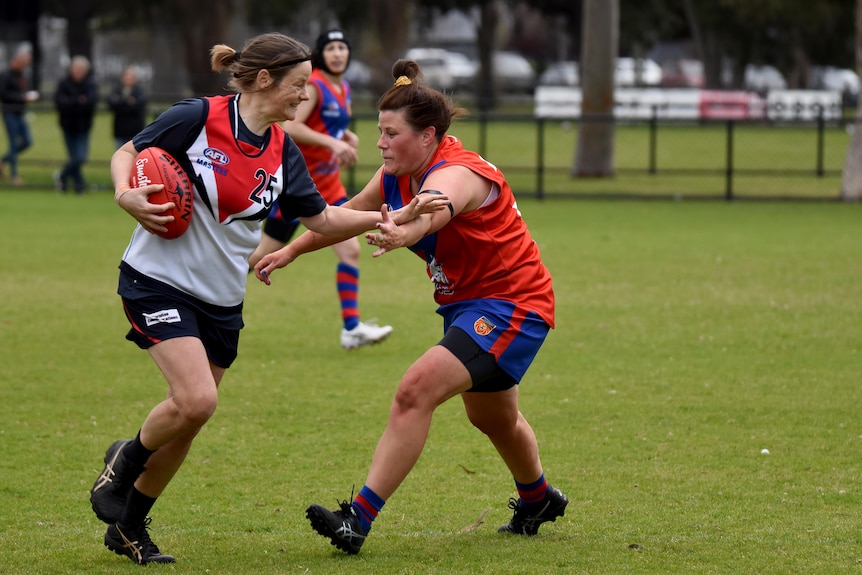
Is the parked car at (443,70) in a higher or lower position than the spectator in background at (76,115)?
lower

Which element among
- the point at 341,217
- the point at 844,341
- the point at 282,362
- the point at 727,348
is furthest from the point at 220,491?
the point at 844,341

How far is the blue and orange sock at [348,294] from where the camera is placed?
9625 mm

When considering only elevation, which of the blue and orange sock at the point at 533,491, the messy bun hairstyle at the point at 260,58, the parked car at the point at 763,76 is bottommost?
the parked car at the point at 763,76

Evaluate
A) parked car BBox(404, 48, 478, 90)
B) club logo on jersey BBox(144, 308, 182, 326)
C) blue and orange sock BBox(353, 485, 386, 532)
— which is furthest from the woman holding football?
parked car BBox(404, 48, 478, 90)

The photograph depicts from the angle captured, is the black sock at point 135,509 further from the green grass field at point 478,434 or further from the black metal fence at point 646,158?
the black metal fence at point 646,158

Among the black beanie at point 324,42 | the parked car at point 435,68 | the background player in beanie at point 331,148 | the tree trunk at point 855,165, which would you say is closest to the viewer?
the background player in beanie at point 331,148

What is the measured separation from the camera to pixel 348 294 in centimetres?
962

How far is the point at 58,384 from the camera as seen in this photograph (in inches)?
332

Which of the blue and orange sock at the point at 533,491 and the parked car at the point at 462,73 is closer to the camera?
the blue and orange sock at the point at 533,491

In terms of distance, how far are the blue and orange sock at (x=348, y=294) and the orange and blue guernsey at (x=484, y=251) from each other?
4.45 m

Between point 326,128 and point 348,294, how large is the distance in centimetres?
135

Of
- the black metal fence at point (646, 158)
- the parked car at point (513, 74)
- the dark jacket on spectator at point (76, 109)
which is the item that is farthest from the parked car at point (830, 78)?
the dark jacket on spectator at point (76, 109)

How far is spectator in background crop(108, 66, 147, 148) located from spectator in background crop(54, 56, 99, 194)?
0.66 m

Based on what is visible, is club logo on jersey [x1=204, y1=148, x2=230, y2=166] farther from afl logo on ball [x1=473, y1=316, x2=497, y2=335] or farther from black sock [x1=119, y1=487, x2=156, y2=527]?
black sock [x1=119, y1=487, x2=156, y2=527]
